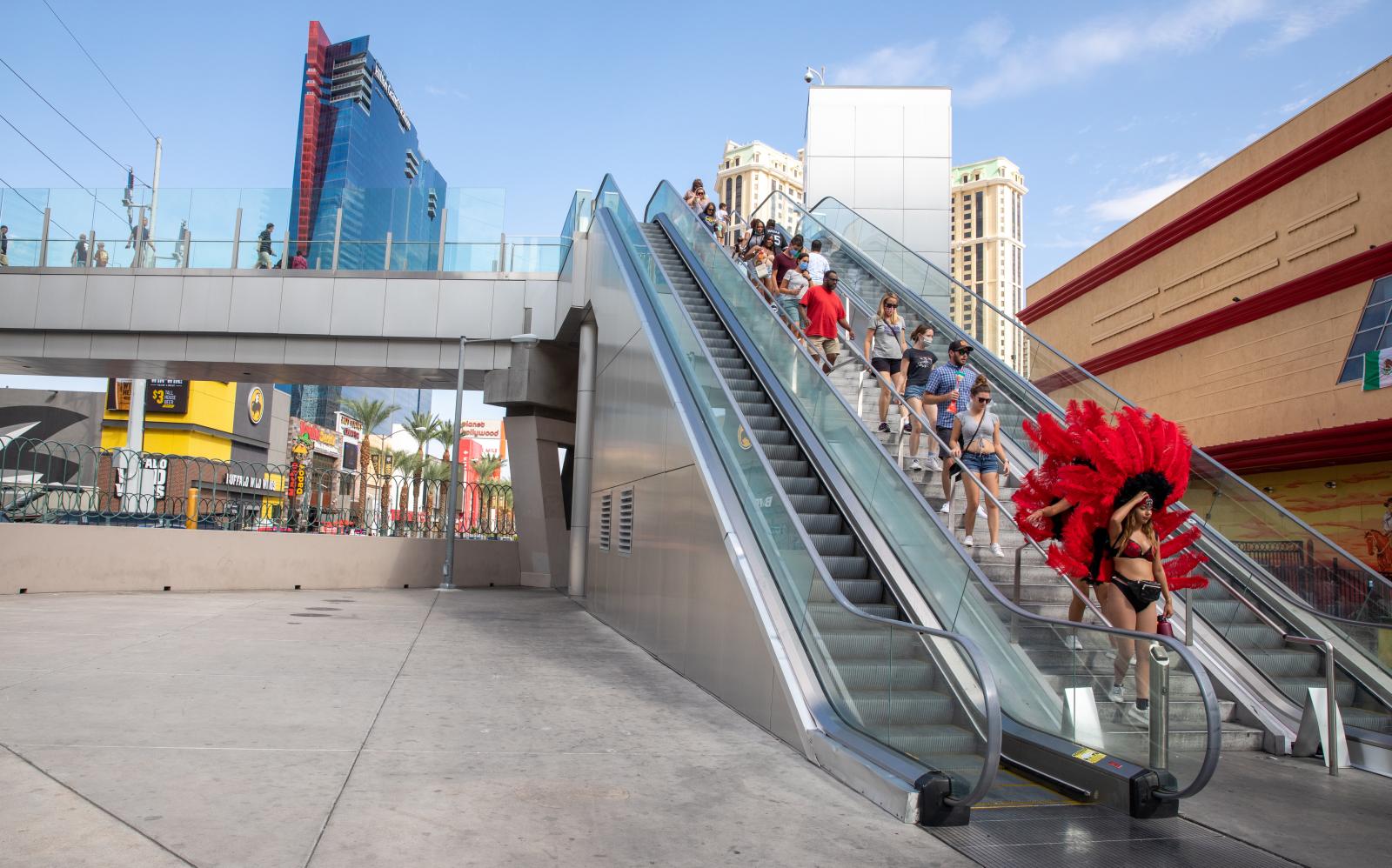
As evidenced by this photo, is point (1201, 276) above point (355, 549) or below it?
above

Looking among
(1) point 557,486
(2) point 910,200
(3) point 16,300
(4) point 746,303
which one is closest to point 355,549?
(1) point 557,486

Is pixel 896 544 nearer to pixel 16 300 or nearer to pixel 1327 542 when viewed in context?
pixel 1327 542

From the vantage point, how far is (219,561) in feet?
58.0

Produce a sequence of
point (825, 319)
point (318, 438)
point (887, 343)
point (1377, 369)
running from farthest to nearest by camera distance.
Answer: point (318, 438), point (1377, 369), point (825, 319), point (887, 343)

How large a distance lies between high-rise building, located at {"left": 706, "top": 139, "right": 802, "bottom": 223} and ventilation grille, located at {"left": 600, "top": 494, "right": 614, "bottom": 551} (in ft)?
175

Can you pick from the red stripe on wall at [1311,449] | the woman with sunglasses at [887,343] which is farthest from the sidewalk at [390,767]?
the red stripe on wall at [1311,449]

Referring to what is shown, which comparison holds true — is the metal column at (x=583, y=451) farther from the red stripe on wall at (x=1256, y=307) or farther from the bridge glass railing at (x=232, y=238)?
the red stripe on wall at (x=1256, y=307)

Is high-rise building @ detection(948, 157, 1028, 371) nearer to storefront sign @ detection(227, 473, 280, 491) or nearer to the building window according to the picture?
the building window

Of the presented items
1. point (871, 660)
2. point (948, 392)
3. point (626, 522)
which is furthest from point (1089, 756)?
point (626, 522)

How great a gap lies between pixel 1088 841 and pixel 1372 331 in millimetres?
13723

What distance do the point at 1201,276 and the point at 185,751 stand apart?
20220 mm

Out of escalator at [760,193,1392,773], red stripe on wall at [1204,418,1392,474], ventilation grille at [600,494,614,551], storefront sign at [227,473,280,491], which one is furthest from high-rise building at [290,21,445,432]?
escalator at [760,193,1392,773]

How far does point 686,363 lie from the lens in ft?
33.7

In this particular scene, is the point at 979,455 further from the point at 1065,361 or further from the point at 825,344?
the point at 825,344
